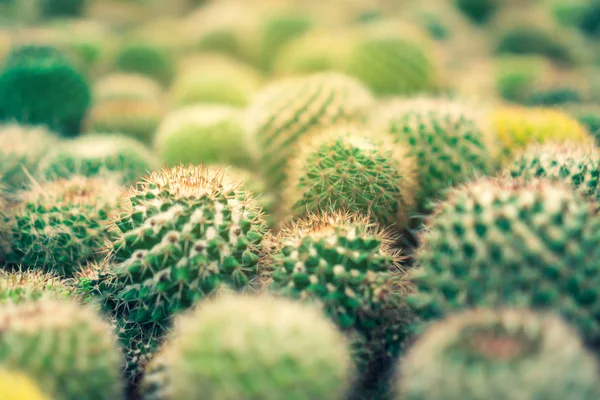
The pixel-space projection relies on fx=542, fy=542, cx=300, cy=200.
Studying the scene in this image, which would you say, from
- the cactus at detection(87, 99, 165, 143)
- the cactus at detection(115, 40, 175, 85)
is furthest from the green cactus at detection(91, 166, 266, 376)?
the cactus at detection(115, 40, 175, 85)

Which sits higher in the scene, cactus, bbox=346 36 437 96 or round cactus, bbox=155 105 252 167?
cactus, bbox=346 36 437 96

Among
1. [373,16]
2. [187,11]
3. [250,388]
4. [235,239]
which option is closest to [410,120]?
[235,239]

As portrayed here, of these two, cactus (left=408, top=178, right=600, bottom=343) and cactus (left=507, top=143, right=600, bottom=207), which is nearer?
cactus (left=408, top=178, right=600, bottom=343)

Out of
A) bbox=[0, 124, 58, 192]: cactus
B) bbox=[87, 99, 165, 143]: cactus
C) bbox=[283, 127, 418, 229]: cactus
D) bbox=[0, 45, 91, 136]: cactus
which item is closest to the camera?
bbox=[283, 127, 418, 229]: cactus

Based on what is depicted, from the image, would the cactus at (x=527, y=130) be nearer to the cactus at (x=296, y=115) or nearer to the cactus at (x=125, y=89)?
the cactus at (x=296, y=115)

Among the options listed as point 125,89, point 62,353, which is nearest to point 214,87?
point 125,89

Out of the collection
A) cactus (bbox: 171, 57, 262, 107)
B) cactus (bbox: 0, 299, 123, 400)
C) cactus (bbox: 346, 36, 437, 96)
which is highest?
cactus (bbox: 346, 36, 437, 96)

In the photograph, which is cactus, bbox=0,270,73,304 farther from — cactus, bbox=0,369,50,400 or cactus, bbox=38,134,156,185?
cactus, bbox=38,134,156,185
